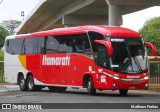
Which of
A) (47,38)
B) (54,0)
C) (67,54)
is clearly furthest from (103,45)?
(54,0)

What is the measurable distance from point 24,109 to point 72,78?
35.0ft

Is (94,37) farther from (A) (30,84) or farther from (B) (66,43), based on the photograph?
(A) (30,84)

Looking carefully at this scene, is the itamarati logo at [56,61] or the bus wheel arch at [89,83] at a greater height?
the itamarati logo at [56,61]

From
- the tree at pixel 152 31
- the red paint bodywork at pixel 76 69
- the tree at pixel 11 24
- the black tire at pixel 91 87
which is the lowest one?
the black tire at pixel 91 87

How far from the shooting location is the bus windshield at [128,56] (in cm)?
2394

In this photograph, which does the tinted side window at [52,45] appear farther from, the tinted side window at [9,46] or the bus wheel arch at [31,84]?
the tinted side window at [9,46]

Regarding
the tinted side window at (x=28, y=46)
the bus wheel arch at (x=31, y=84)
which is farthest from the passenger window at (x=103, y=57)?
the tinted side window at (x=28, y=46)

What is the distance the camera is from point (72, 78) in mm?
26766

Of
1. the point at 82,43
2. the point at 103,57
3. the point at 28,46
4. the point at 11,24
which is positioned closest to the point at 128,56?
the point at 103,57

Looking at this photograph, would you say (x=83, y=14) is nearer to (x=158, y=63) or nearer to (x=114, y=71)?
(x=158, y=63)

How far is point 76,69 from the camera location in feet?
86.4

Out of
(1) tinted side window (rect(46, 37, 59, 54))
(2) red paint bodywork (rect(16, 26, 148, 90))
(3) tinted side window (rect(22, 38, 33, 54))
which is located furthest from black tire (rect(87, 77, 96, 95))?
(3) tinted side window (rect(22, 38, 33, 54))

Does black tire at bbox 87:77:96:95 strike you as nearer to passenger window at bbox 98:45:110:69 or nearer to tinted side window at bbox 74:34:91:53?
passenger window at bbox 98:45:110:69

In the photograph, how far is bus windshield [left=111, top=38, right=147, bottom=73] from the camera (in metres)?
23.9
